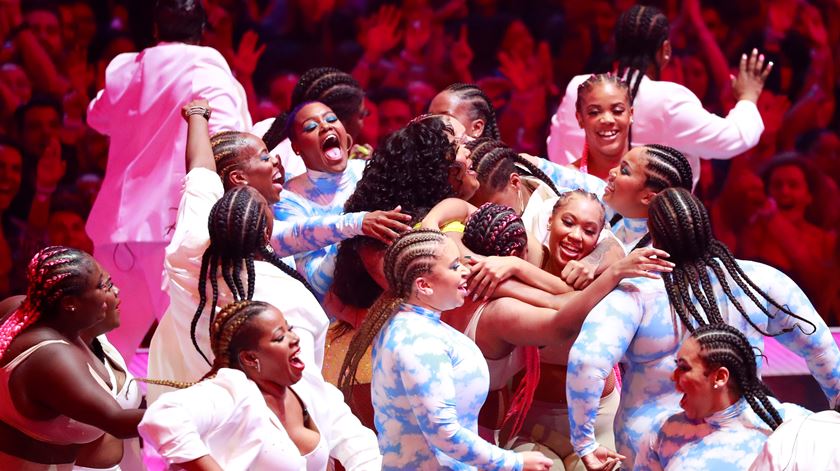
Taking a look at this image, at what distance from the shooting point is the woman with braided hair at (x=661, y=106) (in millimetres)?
6316

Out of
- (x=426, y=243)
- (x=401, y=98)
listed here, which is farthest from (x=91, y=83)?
(x=426, y=243)

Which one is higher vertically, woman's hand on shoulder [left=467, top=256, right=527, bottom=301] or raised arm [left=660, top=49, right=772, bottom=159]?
raised arm [left=660, top=49, right=772, bottom=159]

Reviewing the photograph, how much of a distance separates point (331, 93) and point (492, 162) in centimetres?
90

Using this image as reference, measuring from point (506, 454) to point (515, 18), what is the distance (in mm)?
4817

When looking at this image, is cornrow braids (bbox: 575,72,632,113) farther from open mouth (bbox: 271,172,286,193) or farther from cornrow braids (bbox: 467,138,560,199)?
open mouth (bbox: 271,172,286,193)

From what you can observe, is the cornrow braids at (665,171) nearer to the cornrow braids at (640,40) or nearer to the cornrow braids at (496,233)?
the cornrow braids at (496,233)

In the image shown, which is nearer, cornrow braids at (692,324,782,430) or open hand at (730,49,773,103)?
cornrow braids at (692,324,782,430)

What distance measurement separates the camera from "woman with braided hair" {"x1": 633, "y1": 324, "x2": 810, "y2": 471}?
4184 millimetres

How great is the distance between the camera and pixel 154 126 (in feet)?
19.7

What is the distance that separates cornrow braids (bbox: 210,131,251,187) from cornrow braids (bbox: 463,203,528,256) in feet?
2.85

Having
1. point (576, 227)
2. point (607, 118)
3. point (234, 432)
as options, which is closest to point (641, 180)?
point (576, 227)

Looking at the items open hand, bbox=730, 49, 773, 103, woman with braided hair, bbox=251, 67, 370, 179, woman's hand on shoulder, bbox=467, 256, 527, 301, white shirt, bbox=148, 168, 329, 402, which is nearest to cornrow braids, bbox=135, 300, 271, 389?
white shirt, bbox=148, 168, 329, 402

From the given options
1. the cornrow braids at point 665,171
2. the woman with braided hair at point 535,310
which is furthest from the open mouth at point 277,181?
the cornrow braids at point 665,171

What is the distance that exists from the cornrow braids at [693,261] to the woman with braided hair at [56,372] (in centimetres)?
164
